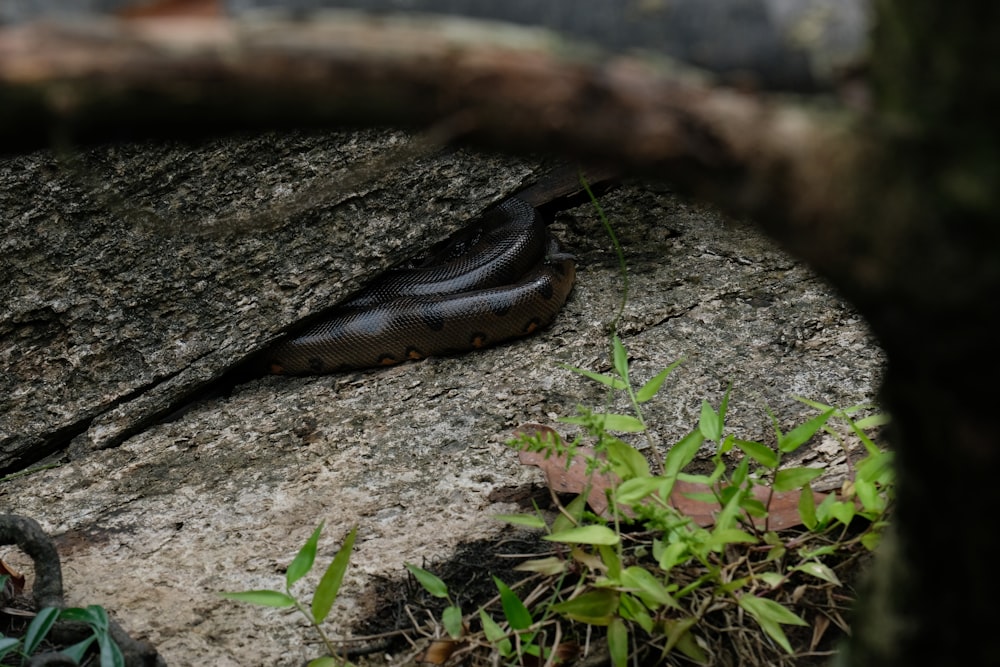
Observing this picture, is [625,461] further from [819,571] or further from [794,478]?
[819,571]

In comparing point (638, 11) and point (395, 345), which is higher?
point (638, 11)

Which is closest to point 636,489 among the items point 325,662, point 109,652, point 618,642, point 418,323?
point 618,642

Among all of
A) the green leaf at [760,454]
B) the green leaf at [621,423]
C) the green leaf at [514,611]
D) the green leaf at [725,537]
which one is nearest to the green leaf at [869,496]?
the green leaf at [760,454]

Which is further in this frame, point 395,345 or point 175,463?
point 395,345

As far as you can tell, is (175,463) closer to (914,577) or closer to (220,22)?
(220,22)

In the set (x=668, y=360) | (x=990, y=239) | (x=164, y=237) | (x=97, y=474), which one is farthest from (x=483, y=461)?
(x=990, y=239)

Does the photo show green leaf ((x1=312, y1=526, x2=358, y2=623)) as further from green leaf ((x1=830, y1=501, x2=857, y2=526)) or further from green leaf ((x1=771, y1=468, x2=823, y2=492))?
green leaf ((x1=830, y1=501, x2=857, y2=526))
